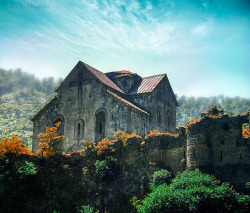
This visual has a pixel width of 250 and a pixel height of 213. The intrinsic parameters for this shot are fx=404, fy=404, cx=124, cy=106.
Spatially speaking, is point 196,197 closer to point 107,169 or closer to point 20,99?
point 107,169

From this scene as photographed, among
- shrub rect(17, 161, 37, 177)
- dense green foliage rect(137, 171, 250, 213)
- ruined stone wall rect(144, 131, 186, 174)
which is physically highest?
ruined stone wall rect(144, 131, 186, 174)

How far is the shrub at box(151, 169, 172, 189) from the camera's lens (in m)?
29.7

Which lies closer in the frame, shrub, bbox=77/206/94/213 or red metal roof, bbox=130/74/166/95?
shrub, bbox=77/206/94/213

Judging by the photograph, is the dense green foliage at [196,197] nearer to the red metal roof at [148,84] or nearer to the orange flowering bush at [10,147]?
the orange flowering bush at [10,147]

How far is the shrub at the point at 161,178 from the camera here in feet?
97.5

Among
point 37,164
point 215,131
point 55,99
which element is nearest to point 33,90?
point 55,99

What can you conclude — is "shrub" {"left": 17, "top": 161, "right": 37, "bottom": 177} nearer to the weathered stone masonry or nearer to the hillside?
the weathered stone masonry

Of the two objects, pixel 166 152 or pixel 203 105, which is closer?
pixel 166 152

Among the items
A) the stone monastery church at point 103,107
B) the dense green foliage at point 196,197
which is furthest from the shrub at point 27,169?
the dense green foliage at point 196,197

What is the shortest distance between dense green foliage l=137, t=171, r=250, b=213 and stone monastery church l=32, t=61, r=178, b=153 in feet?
37.9

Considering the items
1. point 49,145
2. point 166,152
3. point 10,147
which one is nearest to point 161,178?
point 166,152

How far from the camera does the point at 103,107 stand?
4081 cm

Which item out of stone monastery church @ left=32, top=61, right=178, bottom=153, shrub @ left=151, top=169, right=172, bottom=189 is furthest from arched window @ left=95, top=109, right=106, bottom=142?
shrub @ left=151, top=169, right=172, bottom=189

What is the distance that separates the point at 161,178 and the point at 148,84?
56.9ft
